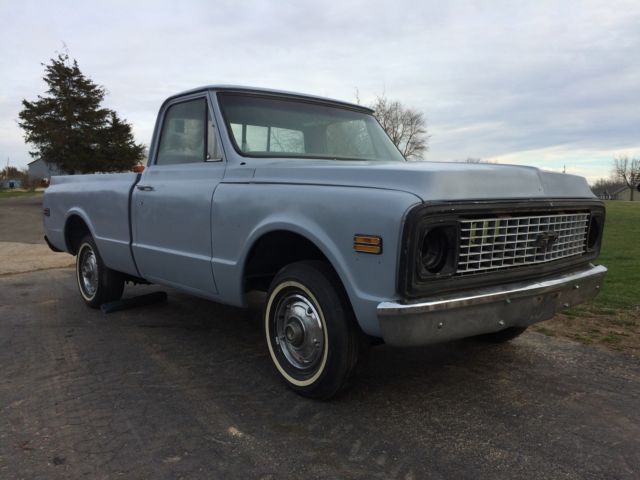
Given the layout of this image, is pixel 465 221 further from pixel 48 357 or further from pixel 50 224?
pixel 50 224

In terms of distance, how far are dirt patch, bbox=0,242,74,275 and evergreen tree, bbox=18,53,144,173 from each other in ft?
66.5

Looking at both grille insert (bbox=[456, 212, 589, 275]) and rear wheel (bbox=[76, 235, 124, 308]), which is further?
rear wheel (bbox=[76, 235, 124, 308])

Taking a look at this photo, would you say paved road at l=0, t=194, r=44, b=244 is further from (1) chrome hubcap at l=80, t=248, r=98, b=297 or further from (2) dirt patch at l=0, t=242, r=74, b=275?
(1) chrome hubcap at l=80, t=248, r=98, b=297

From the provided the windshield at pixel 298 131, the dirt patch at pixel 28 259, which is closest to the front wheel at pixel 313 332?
the windshield at pixel 298 131

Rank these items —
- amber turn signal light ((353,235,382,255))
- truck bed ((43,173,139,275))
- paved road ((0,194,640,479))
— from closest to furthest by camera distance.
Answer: paved road ((0,194,640,479)) < amber turn signal light ((353,235,382,255)) < truck bed ((43,173,139,275))

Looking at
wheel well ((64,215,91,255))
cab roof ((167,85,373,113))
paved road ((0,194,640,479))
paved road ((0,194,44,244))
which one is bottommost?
paved road ((0,194,44,244))

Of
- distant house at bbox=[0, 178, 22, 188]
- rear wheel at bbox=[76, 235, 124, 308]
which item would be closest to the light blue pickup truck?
rear wheel at bbox=[76, 235, 124, 308]

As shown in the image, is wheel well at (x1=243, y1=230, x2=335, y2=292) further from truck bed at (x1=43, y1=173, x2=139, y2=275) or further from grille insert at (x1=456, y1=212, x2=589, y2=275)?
truck bed at (x1=43, y1=173, x2=139, y2=275)

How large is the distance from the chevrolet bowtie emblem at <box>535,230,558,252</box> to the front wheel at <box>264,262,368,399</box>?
1150 millimetres

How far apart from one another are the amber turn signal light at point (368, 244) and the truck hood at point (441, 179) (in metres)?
0.27

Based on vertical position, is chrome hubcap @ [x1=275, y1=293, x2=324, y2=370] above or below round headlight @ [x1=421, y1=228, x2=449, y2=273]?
below

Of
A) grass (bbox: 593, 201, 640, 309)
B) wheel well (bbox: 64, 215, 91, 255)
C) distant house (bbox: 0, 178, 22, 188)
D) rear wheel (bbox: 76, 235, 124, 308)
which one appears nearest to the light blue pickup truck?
rear wheel (bbox: 76, 235, 124, 308)

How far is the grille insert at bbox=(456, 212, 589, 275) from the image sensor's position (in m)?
2.64

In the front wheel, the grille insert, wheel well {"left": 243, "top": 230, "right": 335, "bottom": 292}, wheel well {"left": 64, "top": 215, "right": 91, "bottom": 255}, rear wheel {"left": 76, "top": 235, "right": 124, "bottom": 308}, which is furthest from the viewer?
wheel well {"left": 64, "top": 215, "right": 91, "bottom": 255}
